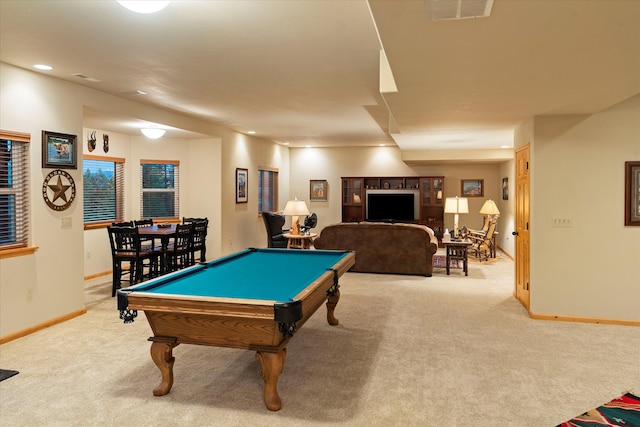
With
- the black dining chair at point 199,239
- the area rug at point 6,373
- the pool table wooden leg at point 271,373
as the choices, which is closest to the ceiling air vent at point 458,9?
the pool table wooden leg at point 271,373

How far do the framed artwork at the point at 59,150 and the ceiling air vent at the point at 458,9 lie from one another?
416 centimetres

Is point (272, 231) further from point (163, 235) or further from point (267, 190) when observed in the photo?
point (163, 235)

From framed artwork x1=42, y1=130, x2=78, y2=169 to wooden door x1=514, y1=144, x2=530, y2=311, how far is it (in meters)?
5.29

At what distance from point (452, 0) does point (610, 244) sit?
158 inches

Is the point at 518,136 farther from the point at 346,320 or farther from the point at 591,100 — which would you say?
the point at 346,320

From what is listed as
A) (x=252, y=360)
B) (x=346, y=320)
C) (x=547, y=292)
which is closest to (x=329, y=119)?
(x=346, y=320)

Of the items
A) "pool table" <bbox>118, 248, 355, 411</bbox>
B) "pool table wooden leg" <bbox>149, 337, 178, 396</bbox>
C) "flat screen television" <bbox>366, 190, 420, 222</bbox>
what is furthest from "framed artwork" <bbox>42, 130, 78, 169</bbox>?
"flat screen television" <bbox>366, 190, 420, 222</bbox>

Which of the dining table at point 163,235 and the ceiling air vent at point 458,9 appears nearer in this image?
the ceiling air vent at point 458,9

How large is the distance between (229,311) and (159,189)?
6243 mm

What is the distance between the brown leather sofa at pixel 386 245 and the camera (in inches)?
271

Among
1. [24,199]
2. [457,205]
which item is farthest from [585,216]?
[24,199]

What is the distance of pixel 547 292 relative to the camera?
481 cm

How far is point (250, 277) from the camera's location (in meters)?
3.28

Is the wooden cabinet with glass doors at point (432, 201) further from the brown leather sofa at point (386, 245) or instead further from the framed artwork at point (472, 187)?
the brown leather sofa at point (386, 245)
